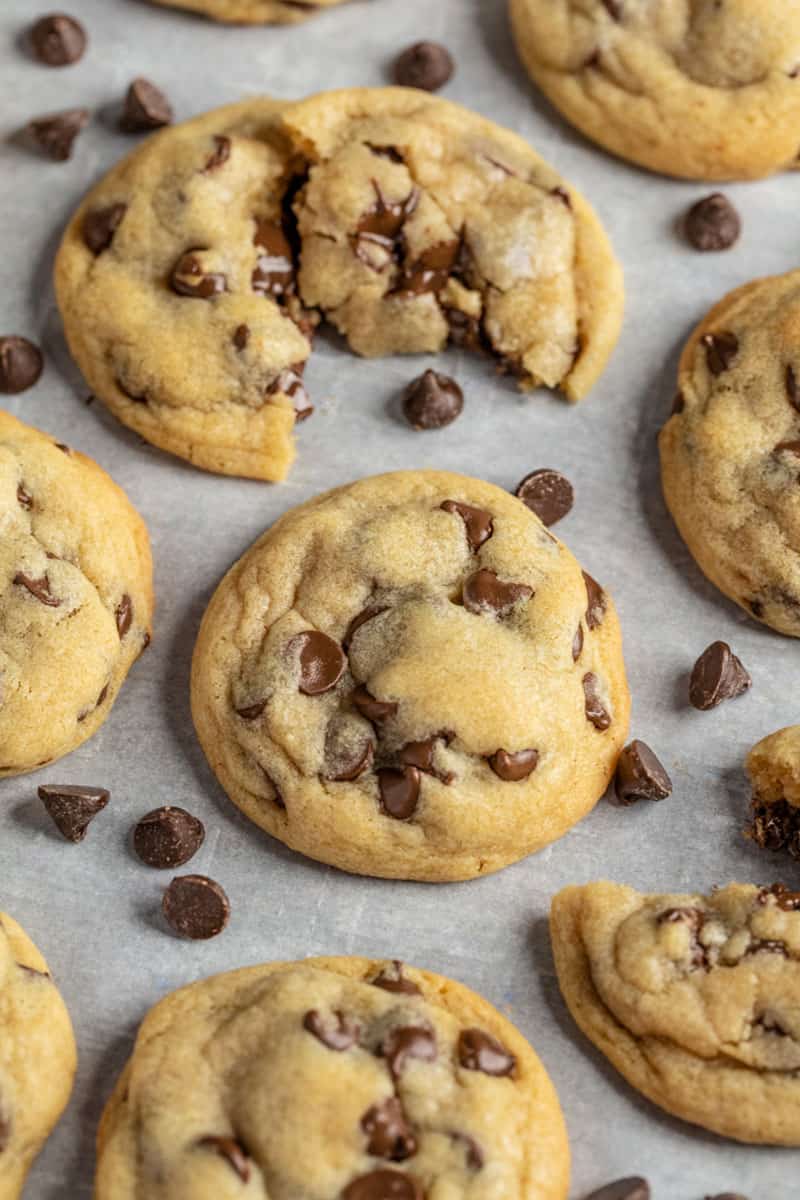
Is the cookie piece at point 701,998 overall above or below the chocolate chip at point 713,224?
below

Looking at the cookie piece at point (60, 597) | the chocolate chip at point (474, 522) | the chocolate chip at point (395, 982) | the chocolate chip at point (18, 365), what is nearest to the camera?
the chocolate chip at point (395, 982)

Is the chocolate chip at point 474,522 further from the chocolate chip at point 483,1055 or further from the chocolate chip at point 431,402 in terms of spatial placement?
the chocolate chip at point 483,1055

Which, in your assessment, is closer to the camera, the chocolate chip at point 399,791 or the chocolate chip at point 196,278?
the chocolate chip at point 399,791

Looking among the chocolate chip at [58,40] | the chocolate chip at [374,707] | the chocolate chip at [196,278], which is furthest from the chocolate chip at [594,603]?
the chocolate chip at [58,40]

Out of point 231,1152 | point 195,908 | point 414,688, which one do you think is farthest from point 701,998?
point 195,908

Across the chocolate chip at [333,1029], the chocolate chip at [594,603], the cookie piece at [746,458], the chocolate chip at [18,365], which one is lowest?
the chocolate chip at [333,1029]

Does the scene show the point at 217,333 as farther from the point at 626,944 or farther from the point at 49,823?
the point at 626,944

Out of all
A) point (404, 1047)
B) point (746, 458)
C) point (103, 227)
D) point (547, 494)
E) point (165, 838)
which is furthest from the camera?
point (103, 227)

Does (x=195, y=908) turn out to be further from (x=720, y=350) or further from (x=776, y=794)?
(x=720, y=350)
